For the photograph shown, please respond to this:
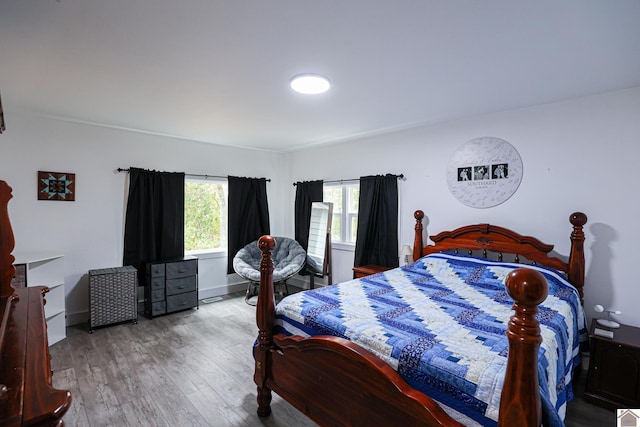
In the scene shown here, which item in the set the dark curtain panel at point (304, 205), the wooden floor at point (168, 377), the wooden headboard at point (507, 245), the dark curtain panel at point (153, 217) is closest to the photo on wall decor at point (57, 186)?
the dark curtain panel at point (153, 217)

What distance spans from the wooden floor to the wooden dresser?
119 cm

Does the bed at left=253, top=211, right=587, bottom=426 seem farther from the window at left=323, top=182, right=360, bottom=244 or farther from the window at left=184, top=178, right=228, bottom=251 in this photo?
the window at left=184, top=178, right=228, bottom=251

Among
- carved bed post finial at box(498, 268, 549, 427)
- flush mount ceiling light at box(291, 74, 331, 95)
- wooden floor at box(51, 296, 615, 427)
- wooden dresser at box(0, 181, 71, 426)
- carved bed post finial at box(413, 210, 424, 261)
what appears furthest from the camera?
carved bed post finial at box(413, 210, 424, 261)

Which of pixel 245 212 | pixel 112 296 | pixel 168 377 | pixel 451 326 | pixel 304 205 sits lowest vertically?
pixel 168 377

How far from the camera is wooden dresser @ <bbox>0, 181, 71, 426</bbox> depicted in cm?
66

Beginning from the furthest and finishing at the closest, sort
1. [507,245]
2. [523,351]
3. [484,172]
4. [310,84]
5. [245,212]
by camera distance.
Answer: [245,212] < [484,172] < [507,245] < [310,84] < [523,351]

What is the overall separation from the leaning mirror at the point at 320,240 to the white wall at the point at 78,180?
197cm

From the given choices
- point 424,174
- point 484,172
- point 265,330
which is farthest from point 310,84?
point 484,172

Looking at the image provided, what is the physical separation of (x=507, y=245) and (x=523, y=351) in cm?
234

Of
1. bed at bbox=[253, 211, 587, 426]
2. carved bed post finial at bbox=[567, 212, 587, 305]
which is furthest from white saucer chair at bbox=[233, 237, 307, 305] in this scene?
carved bed post finial at bbox=[567, 212, 587, 305]

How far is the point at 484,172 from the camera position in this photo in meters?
3.32

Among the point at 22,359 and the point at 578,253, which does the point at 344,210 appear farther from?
the point at 22,359

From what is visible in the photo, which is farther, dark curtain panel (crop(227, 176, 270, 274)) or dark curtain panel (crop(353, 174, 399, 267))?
dark curtain panel (crop(227, 176, 270, 274))

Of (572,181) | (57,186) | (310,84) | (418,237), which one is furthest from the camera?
(418,237)
